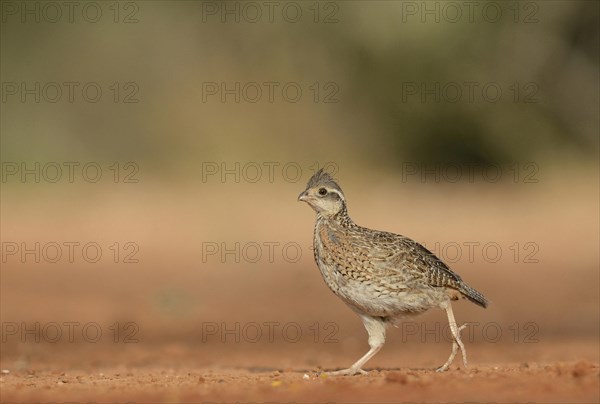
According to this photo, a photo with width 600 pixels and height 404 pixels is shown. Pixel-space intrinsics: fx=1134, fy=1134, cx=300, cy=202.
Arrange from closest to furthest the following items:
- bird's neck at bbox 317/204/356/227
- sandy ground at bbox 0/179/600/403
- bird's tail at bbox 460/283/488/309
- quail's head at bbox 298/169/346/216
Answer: sandy ground at bbox 0/179/600/403, bird's tail at bbox 460/283/488/309, bird's neck at bbox 317/204/356/227, quail's head at bbox 298/169/346/216

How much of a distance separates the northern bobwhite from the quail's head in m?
0.20

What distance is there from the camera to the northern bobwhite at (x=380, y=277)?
10.6m

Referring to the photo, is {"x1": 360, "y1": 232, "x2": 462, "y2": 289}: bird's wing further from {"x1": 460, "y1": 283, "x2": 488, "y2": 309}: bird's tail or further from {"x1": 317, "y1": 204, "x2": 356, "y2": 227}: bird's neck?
{"x1": 317, "y1": 204, "x2": 356, "y2": 227}: bird's neck

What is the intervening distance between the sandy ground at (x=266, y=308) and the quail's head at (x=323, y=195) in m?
1.44

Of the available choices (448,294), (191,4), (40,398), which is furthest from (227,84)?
(40,398)

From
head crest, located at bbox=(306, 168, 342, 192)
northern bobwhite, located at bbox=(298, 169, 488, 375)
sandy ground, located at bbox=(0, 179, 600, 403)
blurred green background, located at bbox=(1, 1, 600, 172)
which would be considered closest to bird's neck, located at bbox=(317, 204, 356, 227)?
northern bobwhite, located at bbox=(298, 169, 488, 375)

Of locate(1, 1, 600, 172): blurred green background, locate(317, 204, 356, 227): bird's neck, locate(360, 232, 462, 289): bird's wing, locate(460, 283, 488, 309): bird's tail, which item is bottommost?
locate(460, 283, 488, 309): bird's tail

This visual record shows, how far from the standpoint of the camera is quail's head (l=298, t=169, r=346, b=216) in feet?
37.7

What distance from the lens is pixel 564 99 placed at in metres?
29.9

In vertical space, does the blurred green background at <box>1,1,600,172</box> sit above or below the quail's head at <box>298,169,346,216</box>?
above

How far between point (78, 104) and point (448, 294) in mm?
23860

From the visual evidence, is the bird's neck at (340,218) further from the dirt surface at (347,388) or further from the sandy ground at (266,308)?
the dirt surface at (347,388)

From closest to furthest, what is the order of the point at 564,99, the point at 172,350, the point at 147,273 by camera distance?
the point at 172,350 < the point at 147,273 < the point at 564,99

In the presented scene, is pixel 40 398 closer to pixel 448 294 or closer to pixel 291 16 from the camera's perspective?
pixel 448 294
